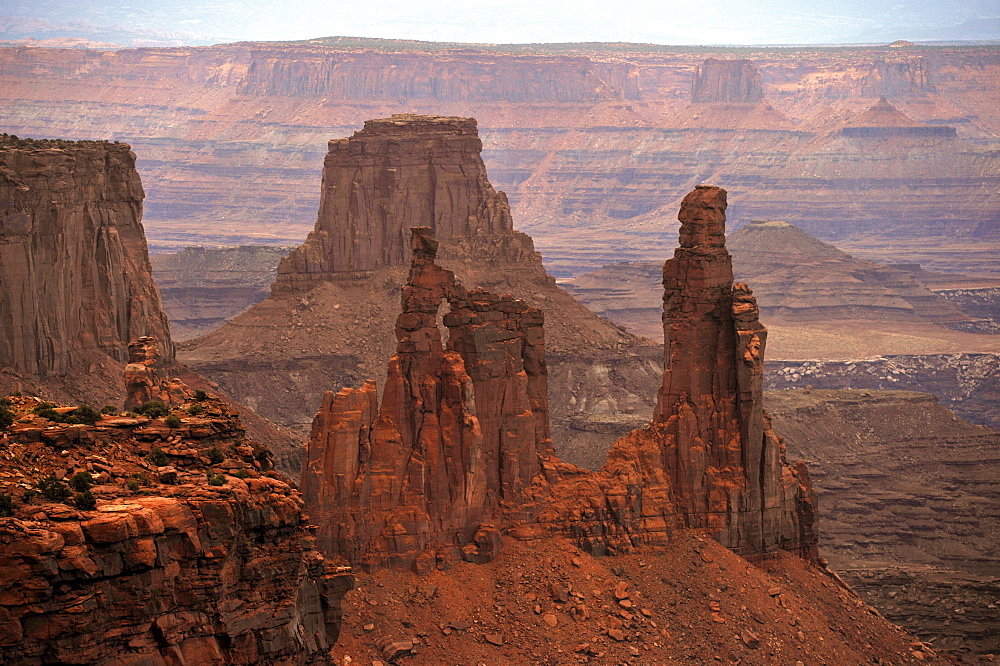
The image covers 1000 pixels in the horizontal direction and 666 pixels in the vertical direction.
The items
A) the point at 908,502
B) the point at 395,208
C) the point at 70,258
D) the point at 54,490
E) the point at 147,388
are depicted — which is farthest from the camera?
the point at 395,208

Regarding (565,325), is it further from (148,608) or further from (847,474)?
(148,608)

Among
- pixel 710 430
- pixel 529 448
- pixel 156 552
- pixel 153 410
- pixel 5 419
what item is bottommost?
pixel 529 448

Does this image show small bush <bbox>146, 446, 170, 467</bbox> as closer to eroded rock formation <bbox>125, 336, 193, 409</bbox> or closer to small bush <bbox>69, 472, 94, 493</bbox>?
small bush <bbox>69, 472, 94, 493</bbox>

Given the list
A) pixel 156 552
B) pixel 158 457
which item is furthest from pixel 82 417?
pixel 156 552

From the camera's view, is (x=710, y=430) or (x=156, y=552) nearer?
(x=156, y=552)

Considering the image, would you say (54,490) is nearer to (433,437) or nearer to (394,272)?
(433,437)

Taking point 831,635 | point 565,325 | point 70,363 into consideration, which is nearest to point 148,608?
point 831,635

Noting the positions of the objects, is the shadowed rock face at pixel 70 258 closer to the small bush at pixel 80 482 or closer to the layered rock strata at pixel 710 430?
the layered rock strata at pixel 710 430
